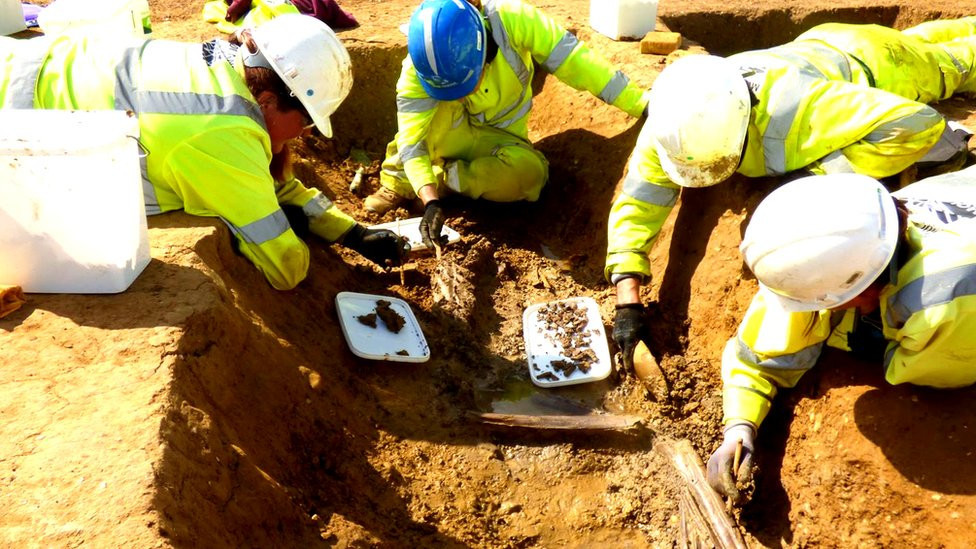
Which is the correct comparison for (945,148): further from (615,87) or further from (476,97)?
(476,97)

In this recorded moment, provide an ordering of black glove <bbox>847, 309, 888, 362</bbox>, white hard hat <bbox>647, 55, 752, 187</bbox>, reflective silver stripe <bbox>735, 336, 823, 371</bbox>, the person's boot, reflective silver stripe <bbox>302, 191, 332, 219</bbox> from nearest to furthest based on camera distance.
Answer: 1. black glove <bbox>847, 309, 888, 362</bbox>
2. reflective silver stripe <bbox>735, 336, 823, 371</bbox>
3. white hard hat <bbox>647, 55, 752, 187</bbox>
4. reflective silver stripe <bbox>302, 191, 332, 219</bbox>
5. the person's boot

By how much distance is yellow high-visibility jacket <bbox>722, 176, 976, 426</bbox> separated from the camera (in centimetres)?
260

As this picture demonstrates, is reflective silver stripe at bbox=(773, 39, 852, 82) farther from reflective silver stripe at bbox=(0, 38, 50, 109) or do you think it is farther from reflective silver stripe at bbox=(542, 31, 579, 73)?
reflective silver stripe at bbox=(0, 38, 50, 109)

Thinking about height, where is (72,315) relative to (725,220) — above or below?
above

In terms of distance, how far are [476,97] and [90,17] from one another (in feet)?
8.53

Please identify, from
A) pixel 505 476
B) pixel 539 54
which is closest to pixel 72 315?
pixel 505 476

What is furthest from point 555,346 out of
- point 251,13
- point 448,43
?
point 251,13

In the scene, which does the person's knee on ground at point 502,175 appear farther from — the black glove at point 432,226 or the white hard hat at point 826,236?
the white hard hat at point 826,236

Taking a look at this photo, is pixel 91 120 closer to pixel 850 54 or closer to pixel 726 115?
pixel 726 115

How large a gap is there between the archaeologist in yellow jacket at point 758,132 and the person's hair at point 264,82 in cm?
163

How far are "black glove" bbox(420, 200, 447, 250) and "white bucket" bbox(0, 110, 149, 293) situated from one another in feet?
6.20

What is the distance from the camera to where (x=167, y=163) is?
132 inches

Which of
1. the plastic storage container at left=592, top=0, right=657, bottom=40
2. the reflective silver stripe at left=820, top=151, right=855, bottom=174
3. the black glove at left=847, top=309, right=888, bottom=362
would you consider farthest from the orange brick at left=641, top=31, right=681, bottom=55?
the black glove at left=847, top=309, right=888, bottom=362

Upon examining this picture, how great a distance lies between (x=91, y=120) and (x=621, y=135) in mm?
3249
